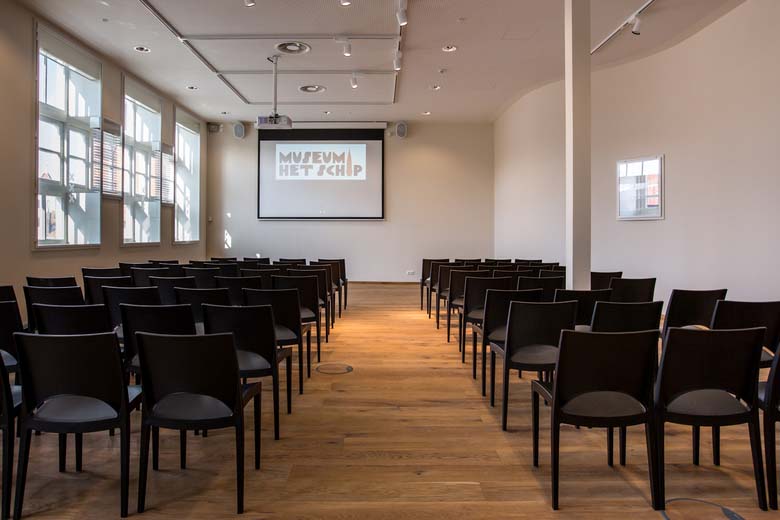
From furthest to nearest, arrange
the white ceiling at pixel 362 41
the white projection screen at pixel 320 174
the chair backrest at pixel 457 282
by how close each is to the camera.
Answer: the white projection screen at pixel 320 174 < the white ceiling at pixel 362 41 < the chair backrest at pixel 457 282

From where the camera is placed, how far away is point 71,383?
77.0 inches

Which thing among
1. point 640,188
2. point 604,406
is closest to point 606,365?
point 604,406

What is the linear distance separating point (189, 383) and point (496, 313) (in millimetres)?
2301

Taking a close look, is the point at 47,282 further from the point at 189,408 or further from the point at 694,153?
the point at 694,153

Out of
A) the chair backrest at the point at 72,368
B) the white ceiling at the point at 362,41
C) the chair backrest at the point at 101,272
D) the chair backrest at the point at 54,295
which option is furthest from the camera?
→ the white ceiling at the point at 362,41

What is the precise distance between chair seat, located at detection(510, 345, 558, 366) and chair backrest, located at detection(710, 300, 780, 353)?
957 millimetres

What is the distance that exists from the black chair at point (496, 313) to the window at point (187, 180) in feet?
29.1

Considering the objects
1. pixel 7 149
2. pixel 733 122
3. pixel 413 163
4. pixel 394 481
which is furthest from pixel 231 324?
pixel 413 163

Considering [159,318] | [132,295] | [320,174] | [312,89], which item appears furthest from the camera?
[320,174]

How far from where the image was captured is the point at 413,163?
12000 millimetres

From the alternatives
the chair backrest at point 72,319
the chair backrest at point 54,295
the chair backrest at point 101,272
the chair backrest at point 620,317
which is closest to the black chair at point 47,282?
the chair backrest at point 101,272

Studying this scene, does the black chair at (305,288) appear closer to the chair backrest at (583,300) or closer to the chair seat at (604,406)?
the chair backrest at (583,300)

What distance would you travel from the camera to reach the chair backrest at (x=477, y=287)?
4.44 meters

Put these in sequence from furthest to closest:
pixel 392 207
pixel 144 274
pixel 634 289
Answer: pixel 392 207
pixel 144 274
pixel 634 289
